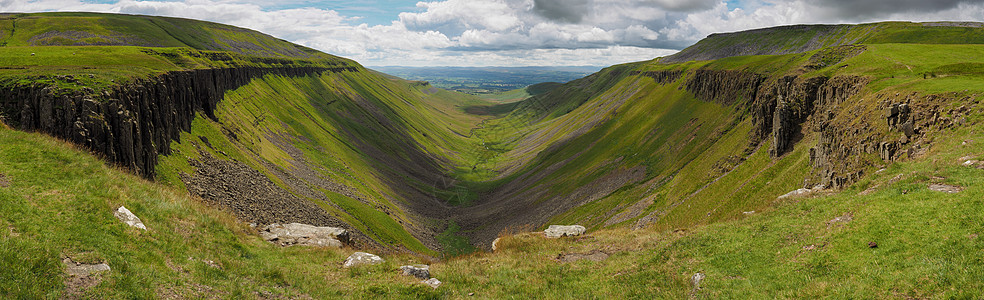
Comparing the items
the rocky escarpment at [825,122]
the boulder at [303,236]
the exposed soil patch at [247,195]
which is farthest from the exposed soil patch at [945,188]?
the exposed soil patch at [247,195]

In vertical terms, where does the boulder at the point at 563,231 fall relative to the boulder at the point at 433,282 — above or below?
below

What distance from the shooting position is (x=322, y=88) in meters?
199

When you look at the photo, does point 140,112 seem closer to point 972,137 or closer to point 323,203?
point 323,203

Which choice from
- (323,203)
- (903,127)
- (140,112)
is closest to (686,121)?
(903,127)

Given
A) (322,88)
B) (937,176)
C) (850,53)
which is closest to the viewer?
(937,176)

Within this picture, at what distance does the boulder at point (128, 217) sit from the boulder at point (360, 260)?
1055cm

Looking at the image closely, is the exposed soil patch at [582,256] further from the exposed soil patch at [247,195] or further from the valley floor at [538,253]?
the exposed soil patch at [247,195]

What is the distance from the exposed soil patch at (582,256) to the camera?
3027 centimetres

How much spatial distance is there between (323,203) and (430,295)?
57947mm

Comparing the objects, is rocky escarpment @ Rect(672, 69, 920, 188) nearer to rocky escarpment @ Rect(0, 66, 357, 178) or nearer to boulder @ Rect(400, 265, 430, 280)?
boulder @ Rect(400, 265, 430, 280)

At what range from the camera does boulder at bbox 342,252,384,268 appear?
27386 mm

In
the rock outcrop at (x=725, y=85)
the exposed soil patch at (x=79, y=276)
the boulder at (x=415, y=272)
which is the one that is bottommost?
the boulder at (x=415, y=272)

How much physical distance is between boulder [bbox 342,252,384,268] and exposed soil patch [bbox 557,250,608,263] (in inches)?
485

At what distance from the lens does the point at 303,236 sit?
34.9 m
